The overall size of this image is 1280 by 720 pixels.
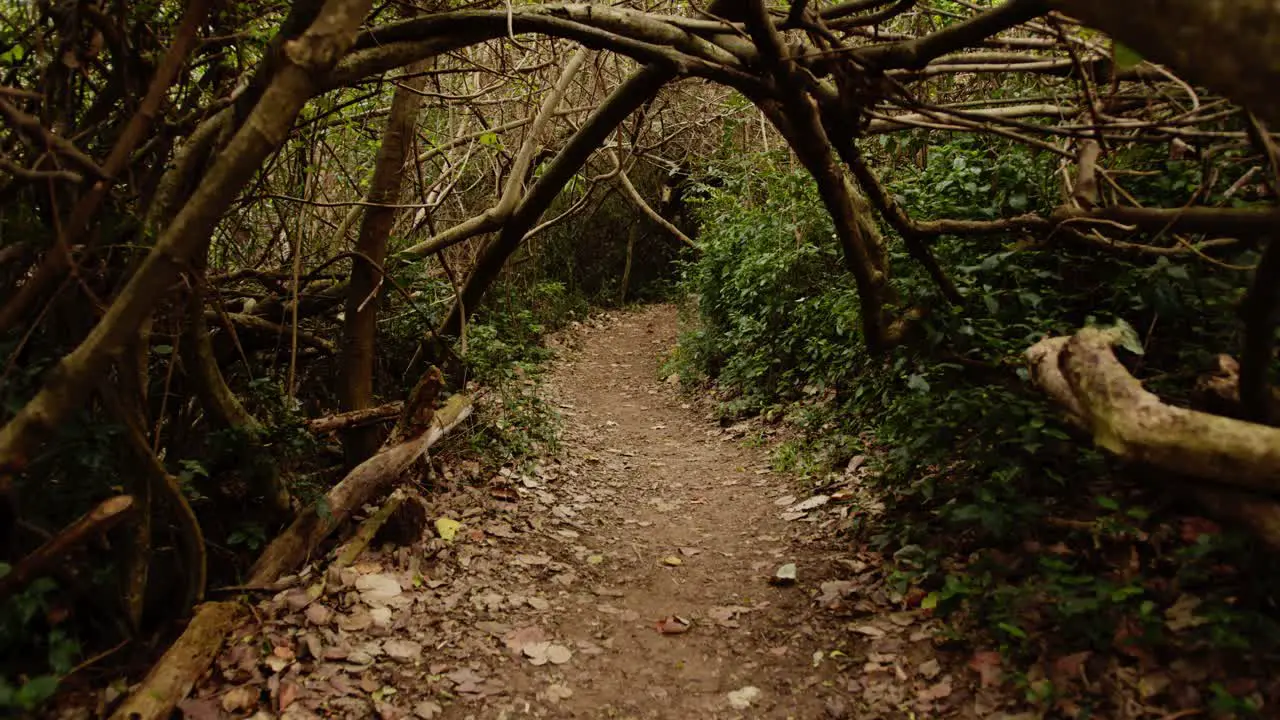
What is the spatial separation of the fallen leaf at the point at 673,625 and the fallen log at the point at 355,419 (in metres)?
2.35

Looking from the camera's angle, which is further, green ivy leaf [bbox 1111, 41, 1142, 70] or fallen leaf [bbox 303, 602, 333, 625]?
fallen leaf [bbox 303, 602, 333, 625]

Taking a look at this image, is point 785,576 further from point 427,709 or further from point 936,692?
point 427,709

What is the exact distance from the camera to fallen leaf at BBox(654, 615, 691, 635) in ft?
12.3

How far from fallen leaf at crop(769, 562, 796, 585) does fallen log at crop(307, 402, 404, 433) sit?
275cm

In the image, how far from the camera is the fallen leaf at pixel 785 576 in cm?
404

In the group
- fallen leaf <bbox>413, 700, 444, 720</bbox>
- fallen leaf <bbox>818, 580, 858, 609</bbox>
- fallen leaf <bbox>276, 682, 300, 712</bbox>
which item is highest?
fallen leaf <bbox>818, 580, 858, 609</bbox>

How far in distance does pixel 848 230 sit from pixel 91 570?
434 centimetres

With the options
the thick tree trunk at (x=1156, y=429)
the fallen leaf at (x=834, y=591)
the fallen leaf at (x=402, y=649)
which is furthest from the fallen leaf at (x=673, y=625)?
the thick tree trunk at (x=1156, y=429)

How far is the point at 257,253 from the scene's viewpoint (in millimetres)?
5801

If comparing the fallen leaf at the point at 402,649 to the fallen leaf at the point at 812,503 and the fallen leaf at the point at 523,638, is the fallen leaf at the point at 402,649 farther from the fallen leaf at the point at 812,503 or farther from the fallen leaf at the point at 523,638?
the fallen leaf at the point at 812,503

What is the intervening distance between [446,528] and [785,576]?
2.21 meters

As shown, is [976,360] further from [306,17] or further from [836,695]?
[306,17]

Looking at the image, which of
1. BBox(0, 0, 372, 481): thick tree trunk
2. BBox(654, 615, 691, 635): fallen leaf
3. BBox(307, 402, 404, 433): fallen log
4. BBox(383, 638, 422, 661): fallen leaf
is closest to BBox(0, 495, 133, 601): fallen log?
BBox(0, 0, 372, 481): thick tree trunk

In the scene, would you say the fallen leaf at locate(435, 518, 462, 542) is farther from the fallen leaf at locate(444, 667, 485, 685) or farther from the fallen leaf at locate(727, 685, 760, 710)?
the fallen leaf at locate(727, 685, 760, 710)
